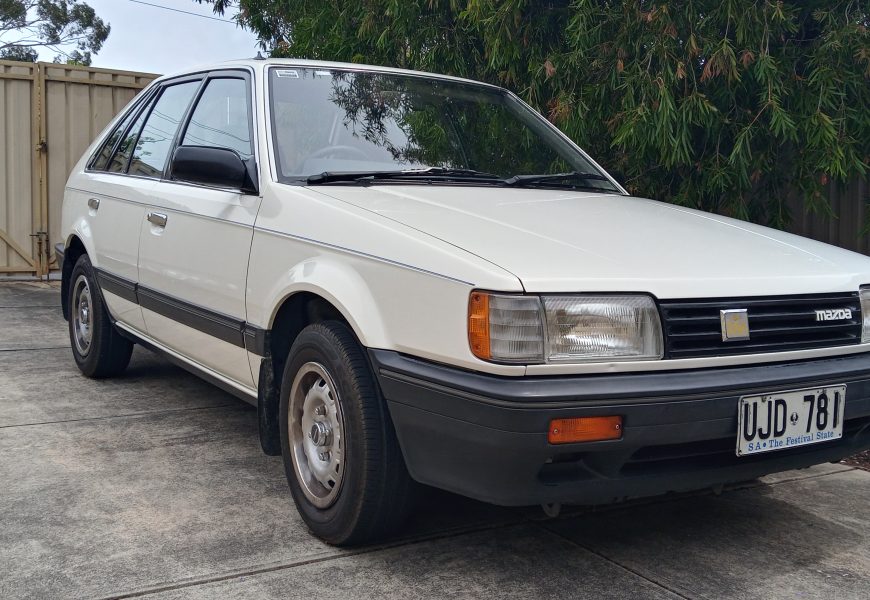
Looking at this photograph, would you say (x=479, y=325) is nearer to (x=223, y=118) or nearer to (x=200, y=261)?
(x=200, y=261)

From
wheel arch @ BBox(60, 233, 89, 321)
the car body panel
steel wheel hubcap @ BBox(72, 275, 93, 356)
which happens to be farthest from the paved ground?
wheel arch @ BBox(60, 233, 89, 321)

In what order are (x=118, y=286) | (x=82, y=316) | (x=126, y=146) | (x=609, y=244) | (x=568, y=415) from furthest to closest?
(x=82, y=316) < (x=126, y=146) < (x=118, y=286) < (x=609, y=244) < (x=568, y=415)

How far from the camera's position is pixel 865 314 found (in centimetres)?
310

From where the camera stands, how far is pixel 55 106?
1056 centimetres

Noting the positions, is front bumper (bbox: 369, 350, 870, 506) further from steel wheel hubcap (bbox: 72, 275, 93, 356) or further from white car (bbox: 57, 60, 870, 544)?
steel wheel hubcap (bbox: 72, 275, 93, 356)

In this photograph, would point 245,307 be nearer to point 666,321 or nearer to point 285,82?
point 285,82

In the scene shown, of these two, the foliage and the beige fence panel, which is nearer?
the foliage

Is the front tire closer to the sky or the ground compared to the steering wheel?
closer to the ground

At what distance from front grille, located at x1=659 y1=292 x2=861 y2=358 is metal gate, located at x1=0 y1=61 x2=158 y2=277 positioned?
30.4 ft

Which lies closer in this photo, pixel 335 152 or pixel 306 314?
pixel 306 314

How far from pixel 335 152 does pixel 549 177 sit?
3.00 ft

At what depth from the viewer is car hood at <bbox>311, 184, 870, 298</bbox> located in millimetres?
2639

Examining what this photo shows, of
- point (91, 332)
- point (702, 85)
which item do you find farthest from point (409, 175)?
point (91, 332)

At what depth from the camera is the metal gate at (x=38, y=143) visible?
1039 centimetres
